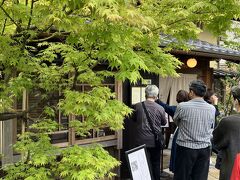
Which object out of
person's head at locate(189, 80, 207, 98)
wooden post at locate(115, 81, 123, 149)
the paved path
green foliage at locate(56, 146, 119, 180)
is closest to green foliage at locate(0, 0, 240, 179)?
green foliage at locate(56, 146, 119, 180)

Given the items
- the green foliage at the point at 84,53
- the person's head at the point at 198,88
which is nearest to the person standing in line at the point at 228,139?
the person's head at the point at 198,88

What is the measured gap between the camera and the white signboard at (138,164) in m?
4.04

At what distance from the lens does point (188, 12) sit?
4398mm

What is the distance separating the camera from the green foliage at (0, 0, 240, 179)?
305cm

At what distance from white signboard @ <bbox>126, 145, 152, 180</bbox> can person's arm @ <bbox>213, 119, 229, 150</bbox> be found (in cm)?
100

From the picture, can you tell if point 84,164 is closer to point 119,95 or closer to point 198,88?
point 198,88

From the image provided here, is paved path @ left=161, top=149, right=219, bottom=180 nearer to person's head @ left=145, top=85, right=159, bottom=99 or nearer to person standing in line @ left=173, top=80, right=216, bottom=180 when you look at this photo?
person standing in line @ left=173, top=80, right=216, bottom=180

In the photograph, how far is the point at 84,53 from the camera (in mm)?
3576

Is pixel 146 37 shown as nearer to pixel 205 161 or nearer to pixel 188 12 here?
pixel 188 12

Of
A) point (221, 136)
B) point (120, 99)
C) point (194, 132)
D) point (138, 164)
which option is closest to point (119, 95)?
point (120, 99)

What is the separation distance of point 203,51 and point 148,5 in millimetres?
4639

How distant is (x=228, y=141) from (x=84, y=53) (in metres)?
2.19

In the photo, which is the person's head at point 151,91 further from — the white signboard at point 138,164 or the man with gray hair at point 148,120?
the white signboard at point 138,164

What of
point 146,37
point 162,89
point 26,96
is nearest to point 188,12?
point 146,37
